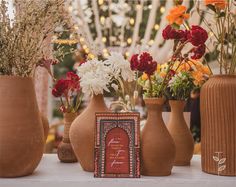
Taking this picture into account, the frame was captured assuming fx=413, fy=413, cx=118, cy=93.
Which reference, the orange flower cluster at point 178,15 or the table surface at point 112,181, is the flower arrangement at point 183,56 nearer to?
the orange flower cluster at point 178,15

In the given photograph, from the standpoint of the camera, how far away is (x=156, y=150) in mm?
1279

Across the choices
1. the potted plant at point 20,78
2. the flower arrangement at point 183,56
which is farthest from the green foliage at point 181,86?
the potted plant at point 20,78

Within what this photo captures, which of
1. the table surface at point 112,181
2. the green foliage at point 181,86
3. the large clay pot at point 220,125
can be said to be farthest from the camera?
the green foliage at point 181,86

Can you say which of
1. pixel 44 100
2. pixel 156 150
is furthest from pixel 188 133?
pixel 44 100

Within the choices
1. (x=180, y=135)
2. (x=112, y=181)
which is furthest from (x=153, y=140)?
(x=180, y=135)

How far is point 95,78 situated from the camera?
135 cm

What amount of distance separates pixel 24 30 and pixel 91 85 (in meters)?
0.28

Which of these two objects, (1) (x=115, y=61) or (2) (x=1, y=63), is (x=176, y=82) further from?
(2) (x=1, y=63)

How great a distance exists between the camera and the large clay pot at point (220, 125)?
4.35ft

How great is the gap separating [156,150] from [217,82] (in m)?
0.31

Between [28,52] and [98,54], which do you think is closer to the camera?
[28,52]

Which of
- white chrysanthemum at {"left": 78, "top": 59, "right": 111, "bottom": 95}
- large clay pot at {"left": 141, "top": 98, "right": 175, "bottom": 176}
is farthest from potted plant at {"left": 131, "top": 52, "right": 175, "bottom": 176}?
white chrysanthemum at {"left": 78, "top": 59, "right": 111, "bottom": 95}

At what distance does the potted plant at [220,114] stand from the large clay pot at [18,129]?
550mm

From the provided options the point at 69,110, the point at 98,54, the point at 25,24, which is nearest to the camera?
the point at 25,24
